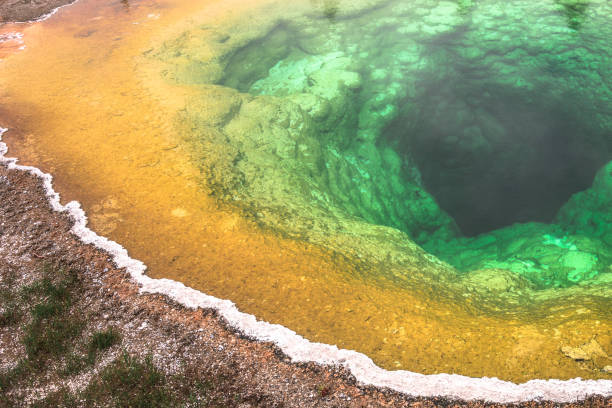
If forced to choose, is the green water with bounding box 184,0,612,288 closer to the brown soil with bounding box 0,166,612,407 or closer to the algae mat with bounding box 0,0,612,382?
the algae mat with bounding box 0,0,612,382

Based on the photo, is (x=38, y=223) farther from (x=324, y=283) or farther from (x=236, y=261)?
(x=324, y=283)

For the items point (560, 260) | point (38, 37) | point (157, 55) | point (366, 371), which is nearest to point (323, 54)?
point (157, 55)

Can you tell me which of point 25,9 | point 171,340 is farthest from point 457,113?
point 25,9

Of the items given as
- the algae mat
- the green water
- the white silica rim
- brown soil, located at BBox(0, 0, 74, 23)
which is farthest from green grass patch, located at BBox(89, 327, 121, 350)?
brown soil, located at BBox(0, 0, 74, 23)

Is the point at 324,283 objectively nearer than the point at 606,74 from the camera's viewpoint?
Yes

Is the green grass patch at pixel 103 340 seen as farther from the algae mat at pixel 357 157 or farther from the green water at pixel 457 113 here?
the green water at pixel 457 113

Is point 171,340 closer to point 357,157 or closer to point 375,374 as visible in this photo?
point 375,374
